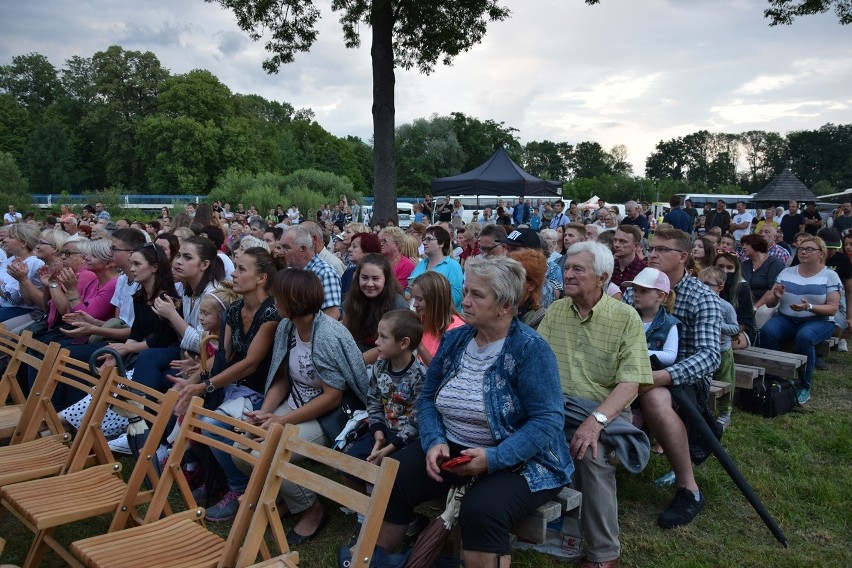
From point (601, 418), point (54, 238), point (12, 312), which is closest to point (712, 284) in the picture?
point (601, 418)

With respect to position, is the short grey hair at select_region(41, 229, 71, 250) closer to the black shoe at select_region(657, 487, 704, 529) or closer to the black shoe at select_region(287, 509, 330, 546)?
the black shoe at select_region(287, 509, 330, 546)

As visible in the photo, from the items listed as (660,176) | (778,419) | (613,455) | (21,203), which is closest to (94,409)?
(613,455)

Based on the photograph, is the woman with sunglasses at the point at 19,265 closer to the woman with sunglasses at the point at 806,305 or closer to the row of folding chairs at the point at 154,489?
the row of folding chairs at the point at 154,489

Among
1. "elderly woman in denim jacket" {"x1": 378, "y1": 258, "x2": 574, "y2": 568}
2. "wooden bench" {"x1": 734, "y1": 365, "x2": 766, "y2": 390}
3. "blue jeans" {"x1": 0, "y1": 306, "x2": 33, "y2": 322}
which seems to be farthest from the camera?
"blue jeans" {"x1": 0, "y1": 306, "x2": 33, "y2": 322}

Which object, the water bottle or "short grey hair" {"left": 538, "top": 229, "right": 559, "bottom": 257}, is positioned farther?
"short grey hair" {"left": 538, "top": 229, "right": 559, "bottom": 257}

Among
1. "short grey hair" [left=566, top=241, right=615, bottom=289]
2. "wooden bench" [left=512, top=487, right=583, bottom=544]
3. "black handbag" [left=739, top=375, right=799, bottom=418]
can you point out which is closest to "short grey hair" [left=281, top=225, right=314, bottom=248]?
"short grey hair" [left=566, top=241, right=615, bottom=289]

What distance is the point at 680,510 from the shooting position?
359cm

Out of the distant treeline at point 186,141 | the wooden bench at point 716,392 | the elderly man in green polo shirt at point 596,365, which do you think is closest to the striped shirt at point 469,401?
the elderly man in green polo shirt at point 596,365

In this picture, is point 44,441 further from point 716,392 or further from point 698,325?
point 716,392

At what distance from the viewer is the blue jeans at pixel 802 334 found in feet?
19.3

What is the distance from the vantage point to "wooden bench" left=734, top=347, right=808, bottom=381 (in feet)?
17.7

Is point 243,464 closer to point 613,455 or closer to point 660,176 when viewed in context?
point 613,455

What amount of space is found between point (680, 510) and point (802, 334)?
340cm

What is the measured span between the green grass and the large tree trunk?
904 cm
